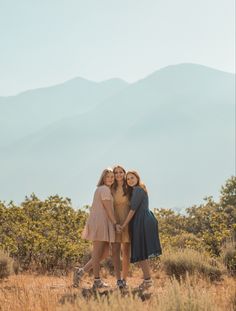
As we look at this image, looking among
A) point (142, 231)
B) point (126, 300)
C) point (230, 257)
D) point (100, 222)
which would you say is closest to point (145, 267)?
point (142, 231)

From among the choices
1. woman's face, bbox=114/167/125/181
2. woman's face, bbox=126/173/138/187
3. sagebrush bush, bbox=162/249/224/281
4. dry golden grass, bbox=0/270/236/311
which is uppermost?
woman's face, bbox=114/167/125/181

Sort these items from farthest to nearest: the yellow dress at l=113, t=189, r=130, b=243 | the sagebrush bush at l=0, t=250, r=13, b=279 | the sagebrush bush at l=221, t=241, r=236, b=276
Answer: the sagebrush bush at l=221, t=241, r=236, b=276 → the sagebrush bush at l=0, t=250, r=13, b=279 → the yellow dress at l=113, t=189, r=130, b=243

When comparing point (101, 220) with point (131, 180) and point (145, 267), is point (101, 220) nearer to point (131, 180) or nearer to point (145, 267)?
point (131, 180)

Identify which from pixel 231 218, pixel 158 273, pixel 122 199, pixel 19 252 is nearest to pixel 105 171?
pixel 122 199

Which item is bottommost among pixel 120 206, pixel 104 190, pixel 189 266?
pixel 189 266

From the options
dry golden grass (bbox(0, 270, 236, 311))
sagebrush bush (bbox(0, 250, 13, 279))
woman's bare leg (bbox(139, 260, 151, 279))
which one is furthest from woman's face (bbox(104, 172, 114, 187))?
sagebrush bush (bbox(0, 250, 13, 279))

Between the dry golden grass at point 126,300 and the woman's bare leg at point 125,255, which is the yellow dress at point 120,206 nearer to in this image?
the woman's bare leg at point 125,255

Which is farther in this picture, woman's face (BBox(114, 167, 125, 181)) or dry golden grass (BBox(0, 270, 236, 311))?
woman's face (BBox(114, 167, 125, 181))

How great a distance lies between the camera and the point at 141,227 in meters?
8.20

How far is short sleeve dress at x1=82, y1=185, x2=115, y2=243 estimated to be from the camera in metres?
8.16

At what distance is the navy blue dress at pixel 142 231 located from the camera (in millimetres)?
8125

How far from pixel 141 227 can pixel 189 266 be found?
78.3 inches

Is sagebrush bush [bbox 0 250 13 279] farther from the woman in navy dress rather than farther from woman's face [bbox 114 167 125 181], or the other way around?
woman's face [bbox 114 167 125 181]

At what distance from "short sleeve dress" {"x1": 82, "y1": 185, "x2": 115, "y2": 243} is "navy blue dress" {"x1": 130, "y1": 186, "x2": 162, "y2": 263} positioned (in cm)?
39
